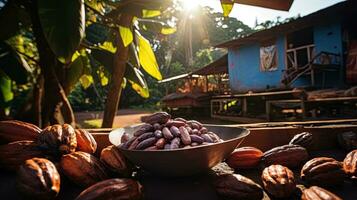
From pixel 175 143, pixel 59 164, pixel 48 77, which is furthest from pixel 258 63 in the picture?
pixel 59 164

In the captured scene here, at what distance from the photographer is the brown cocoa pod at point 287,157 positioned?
1267mm

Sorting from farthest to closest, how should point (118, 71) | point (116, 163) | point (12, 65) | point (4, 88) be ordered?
point (4, 88), point (12, 65), point (118, 71), point (116, 163)

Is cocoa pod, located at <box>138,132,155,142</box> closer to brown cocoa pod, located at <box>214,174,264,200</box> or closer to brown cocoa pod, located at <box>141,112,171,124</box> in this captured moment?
brown cocoa pod, located at <box>141,112,171,124</box>

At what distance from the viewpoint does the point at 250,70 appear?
1288 cm

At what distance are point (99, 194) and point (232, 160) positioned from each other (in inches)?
27.3

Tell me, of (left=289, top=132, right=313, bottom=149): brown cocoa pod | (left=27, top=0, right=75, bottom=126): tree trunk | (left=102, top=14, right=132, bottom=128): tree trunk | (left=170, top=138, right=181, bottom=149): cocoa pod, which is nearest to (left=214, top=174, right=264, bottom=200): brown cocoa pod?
(left=170, top=138, right=181, bottom=149): cocoa pod

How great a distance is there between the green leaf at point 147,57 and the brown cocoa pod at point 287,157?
8.92 feet

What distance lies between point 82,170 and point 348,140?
1450mm

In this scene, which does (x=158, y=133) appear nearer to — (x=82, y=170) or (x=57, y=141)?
(x=82, y=170)

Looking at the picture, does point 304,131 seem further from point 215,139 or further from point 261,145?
point 215,139

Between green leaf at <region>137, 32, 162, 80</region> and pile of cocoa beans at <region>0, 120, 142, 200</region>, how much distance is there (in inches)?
98.1

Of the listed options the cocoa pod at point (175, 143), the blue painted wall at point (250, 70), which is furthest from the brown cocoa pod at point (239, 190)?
the blue painted wall at point (250, 70)

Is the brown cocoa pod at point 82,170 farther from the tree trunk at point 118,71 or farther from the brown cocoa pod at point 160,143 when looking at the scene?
the tree trunk at point 118,71

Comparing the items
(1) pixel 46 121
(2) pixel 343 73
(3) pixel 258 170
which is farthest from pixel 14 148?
(2) pixel 343 73
